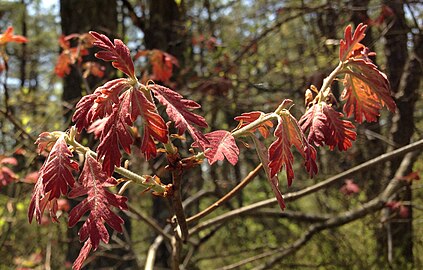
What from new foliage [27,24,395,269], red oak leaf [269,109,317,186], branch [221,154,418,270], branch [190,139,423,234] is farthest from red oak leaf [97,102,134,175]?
branch [221,154,418,270]

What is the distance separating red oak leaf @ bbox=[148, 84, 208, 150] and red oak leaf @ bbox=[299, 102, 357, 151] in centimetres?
26

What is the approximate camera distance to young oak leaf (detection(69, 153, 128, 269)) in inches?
39.3

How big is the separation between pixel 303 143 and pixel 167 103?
0.30 metres

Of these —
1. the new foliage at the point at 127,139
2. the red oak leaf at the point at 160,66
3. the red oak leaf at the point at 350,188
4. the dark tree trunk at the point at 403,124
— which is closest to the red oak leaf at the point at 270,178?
the new foliage at the point at 127,139

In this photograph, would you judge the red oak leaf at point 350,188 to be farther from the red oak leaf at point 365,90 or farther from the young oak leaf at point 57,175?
the young oak leaf at point 57,175

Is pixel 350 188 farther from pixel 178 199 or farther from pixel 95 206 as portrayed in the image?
pixel 95 206

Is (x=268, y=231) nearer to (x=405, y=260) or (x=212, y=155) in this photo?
(x=405, y=260)

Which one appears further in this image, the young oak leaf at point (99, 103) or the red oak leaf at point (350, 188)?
the red oak leaf at point (350, 188)

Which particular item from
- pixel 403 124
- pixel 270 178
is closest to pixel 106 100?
pixel 270 178

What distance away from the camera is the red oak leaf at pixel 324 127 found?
42.5 inches

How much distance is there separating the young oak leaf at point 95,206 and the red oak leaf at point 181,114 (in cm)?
20

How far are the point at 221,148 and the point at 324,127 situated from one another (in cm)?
24

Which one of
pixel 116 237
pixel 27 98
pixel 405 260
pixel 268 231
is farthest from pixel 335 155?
pixel 27 98

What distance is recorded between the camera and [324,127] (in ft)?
3.57
